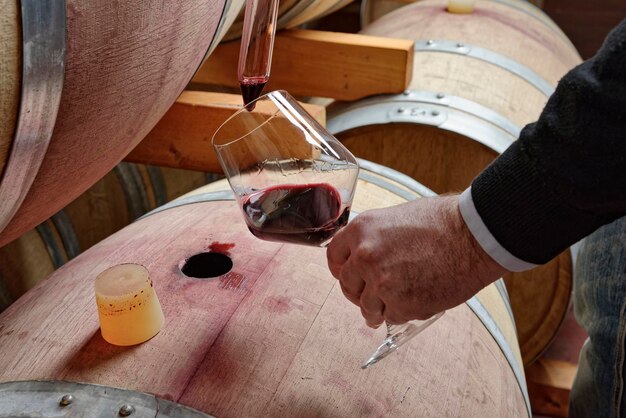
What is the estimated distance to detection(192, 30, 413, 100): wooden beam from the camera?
196cm

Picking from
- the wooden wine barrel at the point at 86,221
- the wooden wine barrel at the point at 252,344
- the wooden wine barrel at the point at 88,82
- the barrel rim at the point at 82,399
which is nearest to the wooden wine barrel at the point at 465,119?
the wooden wine barrel at the point at 86,221

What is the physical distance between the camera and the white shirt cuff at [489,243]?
3.08 feet

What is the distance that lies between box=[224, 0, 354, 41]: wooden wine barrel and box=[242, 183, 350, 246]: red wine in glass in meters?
A: 0.82

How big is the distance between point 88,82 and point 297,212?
294mm

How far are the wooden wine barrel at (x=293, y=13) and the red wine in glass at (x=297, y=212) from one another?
0.82 m

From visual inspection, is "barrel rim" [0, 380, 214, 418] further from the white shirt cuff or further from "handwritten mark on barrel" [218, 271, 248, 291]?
the white shirt cuff

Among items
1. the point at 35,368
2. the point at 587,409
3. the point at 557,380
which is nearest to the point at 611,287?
the point at 587,409

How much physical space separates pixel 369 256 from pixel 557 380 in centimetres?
146

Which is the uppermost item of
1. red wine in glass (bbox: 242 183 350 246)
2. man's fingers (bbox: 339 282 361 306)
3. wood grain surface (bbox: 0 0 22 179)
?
wood grain surface (bbox: 0 0 22 179)

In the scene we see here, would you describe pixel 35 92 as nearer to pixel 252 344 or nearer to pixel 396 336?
pixel 252 344

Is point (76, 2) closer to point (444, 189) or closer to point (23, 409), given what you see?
point (23, 409)

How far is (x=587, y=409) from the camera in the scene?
5.02 ft

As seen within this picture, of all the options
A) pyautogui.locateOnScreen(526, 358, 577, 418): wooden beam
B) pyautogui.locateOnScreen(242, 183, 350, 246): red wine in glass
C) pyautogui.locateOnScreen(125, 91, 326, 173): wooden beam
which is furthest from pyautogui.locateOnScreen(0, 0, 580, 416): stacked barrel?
pyautogui.locateOnScreen(526, 358, 577, 418): wooden beam

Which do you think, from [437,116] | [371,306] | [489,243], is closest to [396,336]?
[371,306]
